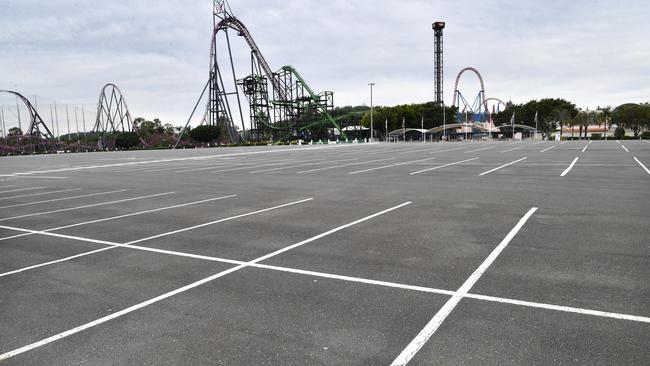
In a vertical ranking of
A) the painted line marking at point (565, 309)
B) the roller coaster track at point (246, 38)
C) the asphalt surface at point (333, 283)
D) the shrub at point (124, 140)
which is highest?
the roller coaster track at point (246, 38)

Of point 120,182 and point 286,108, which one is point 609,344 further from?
point 286,108

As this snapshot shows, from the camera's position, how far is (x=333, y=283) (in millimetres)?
4875

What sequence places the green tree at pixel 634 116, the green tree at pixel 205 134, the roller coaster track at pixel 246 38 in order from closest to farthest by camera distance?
the roller coaster track at pixel 246 38 < the green tree at pixel 205 134 < the green tree at pixel 634 116

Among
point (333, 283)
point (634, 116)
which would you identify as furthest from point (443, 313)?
point (634, 116)

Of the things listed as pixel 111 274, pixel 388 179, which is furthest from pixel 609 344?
pixel 388 179

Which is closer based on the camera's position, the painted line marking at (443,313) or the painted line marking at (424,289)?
the painted line marking at (443,313)

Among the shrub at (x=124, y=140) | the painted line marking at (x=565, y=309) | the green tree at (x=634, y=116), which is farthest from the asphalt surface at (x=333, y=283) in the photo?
the green tree at (x=634, y=116)

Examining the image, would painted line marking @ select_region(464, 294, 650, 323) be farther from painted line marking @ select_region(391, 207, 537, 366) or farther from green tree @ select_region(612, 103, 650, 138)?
green tree @ select_region(612, 103, 650, 138)

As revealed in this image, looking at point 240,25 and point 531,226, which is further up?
point 240,25

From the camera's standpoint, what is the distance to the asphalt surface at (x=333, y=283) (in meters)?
3.44

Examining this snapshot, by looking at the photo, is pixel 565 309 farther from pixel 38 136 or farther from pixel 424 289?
pixel 38 136

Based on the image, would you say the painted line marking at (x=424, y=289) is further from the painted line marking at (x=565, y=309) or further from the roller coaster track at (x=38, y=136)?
the roller coaster track at (x=38, y=136)

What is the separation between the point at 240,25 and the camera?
78.2 metres

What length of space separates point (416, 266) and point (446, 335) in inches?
72.2
